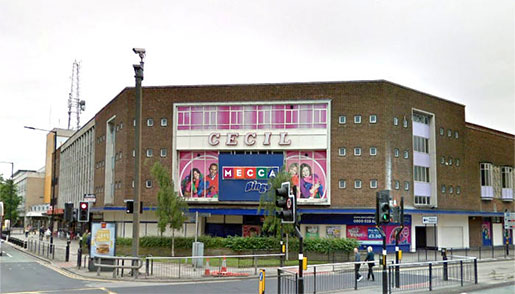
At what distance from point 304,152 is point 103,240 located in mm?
21924

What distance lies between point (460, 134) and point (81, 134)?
162 feet

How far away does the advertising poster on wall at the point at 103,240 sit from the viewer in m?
27.0

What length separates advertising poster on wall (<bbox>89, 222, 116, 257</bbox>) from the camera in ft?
88.4

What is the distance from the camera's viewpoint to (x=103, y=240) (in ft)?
88.9

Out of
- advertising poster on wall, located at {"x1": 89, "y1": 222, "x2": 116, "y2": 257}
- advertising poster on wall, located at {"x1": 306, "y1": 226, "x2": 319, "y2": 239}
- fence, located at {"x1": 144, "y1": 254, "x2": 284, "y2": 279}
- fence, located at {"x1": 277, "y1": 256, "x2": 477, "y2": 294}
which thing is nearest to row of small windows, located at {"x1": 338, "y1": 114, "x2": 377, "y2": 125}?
advertising poster on wall, located at {"x1": 306, "y1": 226, "x2": 319, "y2": 239}

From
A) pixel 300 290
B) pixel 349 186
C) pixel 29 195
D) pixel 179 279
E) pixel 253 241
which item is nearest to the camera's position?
pixel 300 290

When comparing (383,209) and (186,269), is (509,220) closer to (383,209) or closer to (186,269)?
(186,269)

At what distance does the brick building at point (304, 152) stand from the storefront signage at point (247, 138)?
3.5 inches

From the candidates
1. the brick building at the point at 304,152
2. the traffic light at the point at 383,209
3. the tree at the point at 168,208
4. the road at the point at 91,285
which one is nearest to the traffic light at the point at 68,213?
the road at the point at 91,285

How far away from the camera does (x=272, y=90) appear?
148 feet

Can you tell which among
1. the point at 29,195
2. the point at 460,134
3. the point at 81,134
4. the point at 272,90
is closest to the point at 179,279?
the point at 272,90

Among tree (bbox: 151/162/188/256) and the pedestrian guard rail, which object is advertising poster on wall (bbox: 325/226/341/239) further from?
the pedestrian guard rail

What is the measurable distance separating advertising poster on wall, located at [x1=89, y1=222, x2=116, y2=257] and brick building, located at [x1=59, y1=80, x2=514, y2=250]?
16538mm

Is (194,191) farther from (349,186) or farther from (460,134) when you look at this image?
(460,134)
